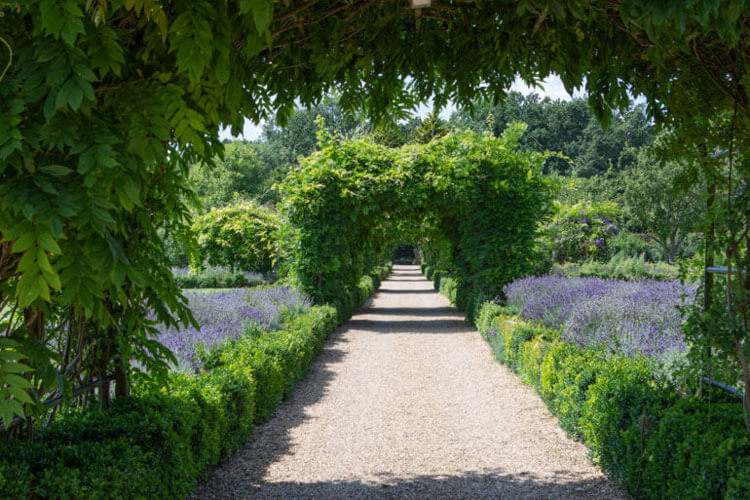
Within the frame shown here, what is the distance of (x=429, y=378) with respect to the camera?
789 centimetres

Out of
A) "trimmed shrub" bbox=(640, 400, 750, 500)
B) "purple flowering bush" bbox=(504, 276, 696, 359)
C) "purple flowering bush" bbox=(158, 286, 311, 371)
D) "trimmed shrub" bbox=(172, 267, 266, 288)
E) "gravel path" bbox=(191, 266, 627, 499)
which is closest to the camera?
"trimmed shrub" bbox=(640, 400, 750, 500)

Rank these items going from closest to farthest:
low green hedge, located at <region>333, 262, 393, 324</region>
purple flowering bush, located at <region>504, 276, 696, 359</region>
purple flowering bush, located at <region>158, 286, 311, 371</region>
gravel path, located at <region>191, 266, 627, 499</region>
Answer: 1. gravel path, located at <region>191, 266, 627, 499</region>
2. purple flowering bush, located at <region>504, 276, 696, 359</region>
3. purple flowering bush, located at <region>158, 286, 311, 371</region>
4. low green hedge, located at <region>333, 262, 393, 324</region>

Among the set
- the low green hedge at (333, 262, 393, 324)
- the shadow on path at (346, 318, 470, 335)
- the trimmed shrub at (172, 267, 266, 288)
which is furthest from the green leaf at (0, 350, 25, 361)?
the trimmed shrub at (172, 267, 266, 288)

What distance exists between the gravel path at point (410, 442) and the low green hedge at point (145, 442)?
1.38 ft

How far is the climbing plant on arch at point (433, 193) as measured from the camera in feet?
38.2

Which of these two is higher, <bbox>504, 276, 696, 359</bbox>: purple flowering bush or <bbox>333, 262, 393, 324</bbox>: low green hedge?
<bbox>504, 276, 696, 359</bbox>: purple flowering bush

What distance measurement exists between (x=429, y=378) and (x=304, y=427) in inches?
107

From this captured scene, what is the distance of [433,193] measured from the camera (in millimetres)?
11852

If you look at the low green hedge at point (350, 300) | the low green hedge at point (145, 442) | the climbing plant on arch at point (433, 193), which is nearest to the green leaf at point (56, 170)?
the low green hedge at point (145, 442)

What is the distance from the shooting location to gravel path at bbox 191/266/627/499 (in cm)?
410

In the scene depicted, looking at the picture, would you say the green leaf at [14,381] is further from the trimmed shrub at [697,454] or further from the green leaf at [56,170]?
the trimmed shrub at [697,454]

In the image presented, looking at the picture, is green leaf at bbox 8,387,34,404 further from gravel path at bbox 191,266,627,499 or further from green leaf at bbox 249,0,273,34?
gravel path at bbox 191,266,627,499

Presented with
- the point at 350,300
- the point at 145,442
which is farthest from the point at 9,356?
the point at 350,300

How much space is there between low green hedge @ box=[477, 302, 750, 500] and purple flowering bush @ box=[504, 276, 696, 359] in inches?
18.0
